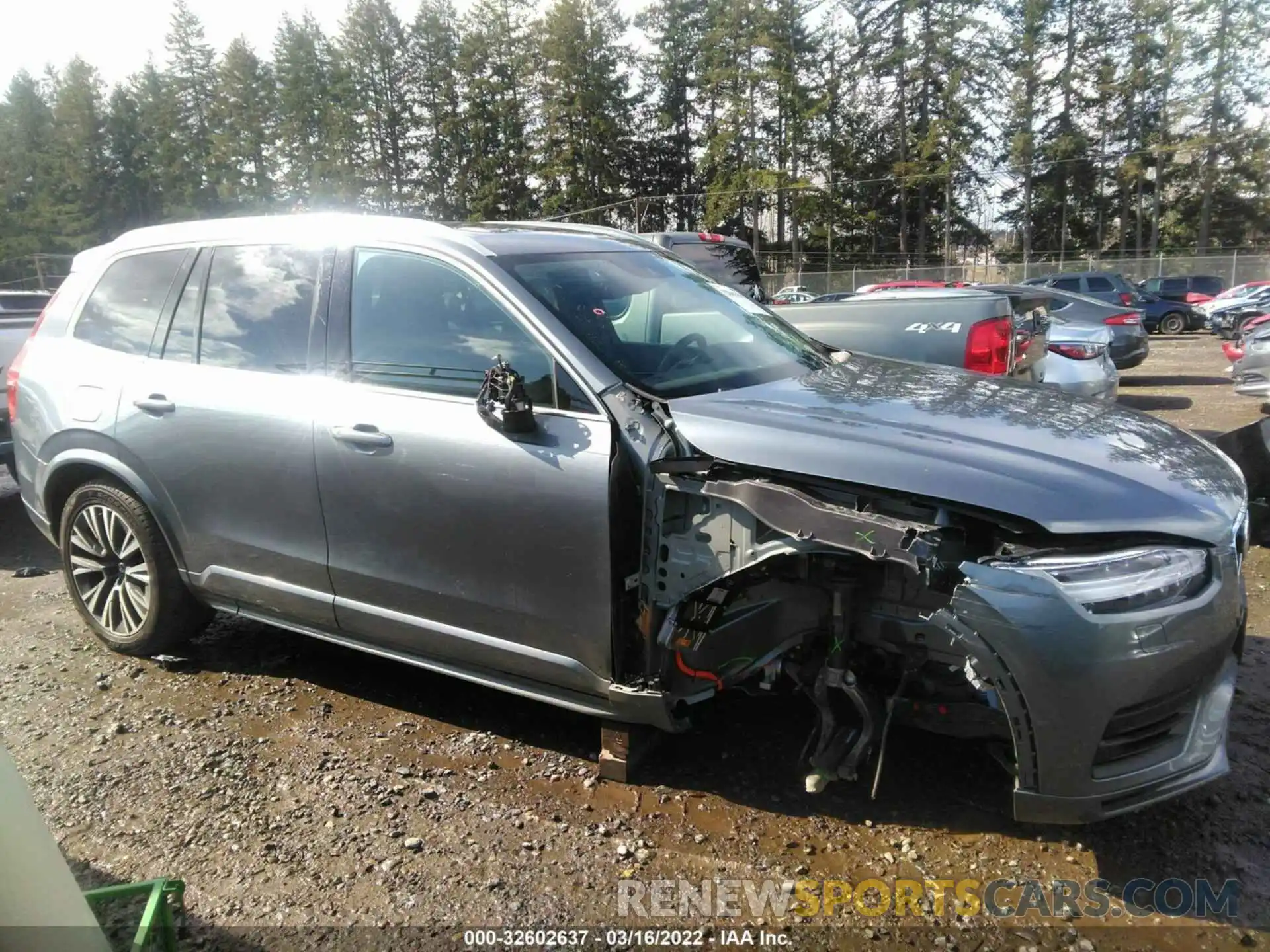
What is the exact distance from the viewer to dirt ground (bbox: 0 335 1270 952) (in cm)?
237

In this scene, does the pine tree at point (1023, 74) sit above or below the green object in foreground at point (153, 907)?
above

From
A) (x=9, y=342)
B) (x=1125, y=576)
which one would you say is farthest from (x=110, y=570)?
(x=9, y=342)

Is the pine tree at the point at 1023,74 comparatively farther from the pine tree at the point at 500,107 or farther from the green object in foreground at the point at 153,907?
the green object in foreground at the point at 153,907

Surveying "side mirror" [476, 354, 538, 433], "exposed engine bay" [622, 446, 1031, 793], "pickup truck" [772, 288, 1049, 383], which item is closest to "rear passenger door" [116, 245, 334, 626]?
"side mirror" [476, 354, 538, 433]

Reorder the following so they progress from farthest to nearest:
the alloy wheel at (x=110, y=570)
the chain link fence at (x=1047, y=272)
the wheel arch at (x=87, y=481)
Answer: the chain link fence at (x=1047, y=272) < the alloy wheel at (x=110, y=570) < the wheel arch at (x=87, y=481)

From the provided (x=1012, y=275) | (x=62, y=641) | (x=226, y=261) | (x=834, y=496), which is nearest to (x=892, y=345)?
(x=834, y=496)

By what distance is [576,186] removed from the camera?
1831 inches

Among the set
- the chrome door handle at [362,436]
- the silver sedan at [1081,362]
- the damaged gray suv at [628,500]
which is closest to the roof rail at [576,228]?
the damaged gray suv at [628,500]

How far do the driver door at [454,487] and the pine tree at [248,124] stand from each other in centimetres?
5359

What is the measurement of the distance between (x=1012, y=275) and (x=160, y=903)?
37.0m

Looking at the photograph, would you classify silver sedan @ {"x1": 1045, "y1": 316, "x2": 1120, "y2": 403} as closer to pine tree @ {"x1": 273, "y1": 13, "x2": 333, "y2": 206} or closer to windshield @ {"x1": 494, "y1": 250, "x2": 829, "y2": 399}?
windshield @ {"x1": 494, "y1": 250, "x2": 829, "y2": 399}

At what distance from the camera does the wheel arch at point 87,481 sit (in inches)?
143

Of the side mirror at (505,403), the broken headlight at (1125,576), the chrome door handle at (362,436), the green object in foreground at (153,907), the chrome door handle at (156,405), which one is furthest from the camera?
the chrome door handle at (156,405)

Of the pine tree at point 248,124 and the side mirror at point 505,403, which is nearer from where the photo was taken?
the side mirror at point 505,403
